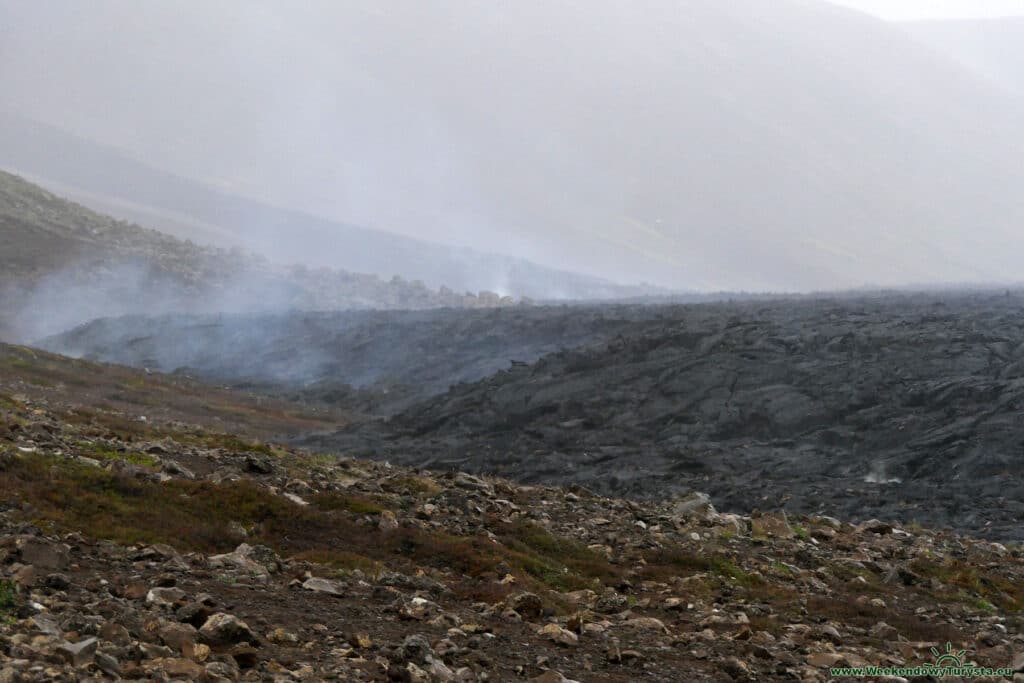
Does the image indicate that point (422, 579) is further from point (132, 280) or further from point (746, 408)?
point (132, 280)

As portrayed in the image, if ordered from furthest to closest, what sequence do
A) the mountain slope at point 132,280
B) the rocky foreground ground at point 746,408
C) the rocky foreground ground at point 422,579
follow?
the mountain slope at point 132,280
the rocky foreground ground at point 746,408
the rocky foreground ground at point 422,579

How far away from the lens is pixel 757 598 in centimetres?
1859

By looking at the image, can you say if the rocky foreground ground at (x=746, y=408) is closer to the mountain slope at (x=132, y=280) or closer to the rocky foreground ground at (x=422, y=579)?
the rocky foreground ground at (x=422, y=579)

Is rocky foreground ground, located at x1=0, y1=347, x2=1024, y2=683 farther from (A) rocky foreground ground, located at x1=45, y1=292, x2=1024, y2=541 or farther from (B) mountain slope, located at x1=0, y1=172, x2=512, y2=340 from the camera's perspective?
(B) mountain slope, located at x1=0, y1=172, x2=512, y2=340

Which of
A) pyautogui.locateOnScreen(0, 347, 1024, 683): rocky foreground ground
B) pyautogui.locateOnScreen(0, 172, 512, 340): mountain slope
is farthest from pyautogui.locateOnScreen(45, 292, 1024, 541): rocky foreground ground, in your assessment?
pyautogui.locateOnScreen(0, 172, 512, 340): mountain slope

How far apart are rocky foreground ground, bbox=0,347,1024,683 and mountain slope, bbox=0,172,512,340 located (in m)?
80.2

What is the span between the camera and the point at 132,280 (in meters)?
122

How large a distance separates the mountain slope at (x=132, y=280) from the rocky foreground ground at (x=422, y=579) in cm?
8023

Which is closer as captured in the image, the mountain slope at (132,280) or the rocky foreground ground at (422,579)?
the rocky foreground ground at (422,579)

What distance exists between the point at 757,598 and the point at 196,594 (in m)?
8.56

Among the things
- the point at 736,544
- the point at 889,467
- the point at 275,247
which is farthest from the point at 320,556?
the point at 275,247

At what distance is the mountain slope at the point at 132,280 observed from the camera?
111m

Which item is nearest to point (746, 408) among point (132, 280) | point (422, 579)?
point (422, 579)

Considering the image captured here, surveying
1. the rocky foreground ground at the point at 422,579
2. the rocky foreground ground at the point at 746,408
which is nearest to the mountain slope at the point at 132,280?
the rocky foreground ground at the point at 746,408
